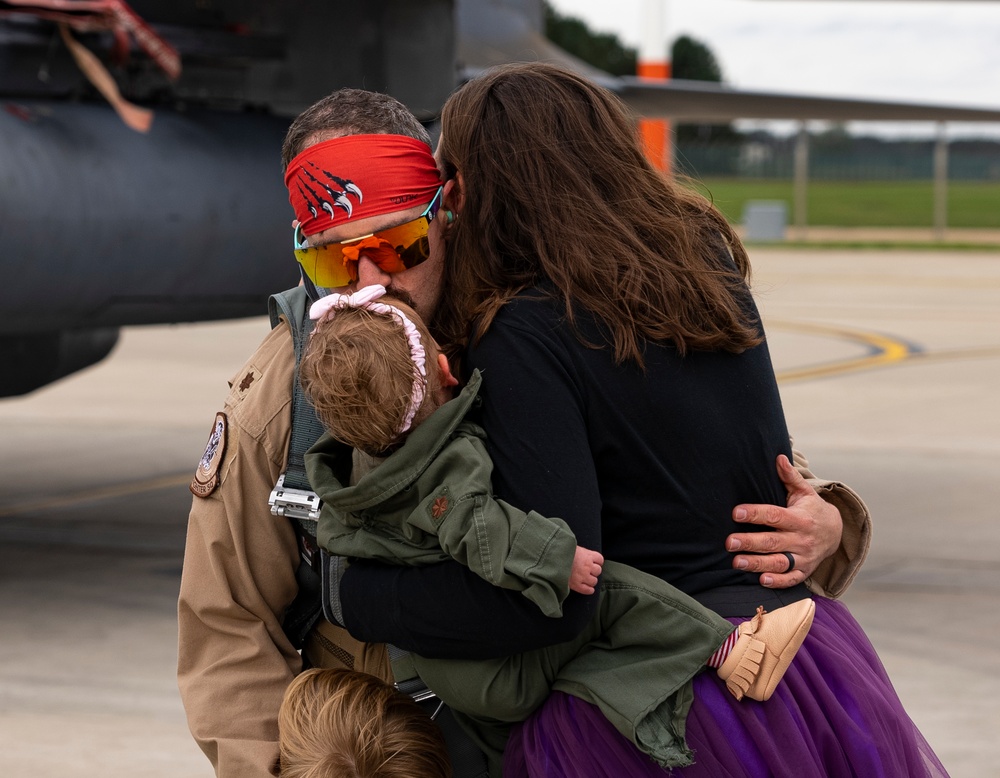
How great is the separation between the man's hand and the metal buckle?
0.65 m

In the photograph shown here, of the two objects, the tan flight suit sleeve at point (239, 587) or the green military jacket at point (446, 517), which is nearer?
the green military jacket at point (446, 517)

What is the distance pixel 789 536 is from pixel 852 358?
1210 cm

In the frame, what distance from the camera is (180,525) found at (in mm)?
7242

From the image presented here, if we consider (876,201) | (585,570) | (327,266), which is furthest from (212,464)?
(876,201)

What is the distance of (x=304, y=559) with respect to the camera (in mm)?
2305

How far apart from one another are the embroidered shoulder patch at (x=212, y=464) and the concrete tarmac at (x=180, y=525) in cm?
111

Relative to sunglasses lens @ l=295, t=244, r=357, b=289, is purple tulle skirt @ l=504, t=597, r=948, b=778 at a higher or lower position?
lower

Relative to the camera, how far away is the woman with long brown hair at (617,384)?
192cm

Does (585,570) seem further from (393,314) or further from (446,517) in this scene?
(393,314)

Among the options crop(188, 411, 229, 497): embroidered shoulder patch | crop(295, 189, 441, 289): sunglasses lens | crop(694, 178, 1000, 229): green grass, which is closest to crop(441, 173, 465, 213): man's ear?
crop(295, 189, 441, 289): sunglasses lens

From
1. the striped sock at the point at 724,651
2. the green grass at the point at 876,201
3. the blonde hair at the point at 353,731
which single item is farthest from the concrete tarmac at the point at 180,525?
the green grass at the point at 876,201

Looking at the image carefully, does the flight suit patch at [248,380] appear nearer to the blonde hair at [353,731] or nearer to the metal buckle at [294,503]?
the metal buckle at [294,503]

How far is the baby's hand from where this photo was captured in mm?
1854

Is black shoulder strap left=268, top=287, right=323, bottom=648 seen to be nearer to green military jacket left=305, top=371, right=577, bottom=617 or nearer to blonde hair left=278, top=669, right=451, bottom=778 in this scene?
green military jacket left=305, top=371, right=577, bottom=617
